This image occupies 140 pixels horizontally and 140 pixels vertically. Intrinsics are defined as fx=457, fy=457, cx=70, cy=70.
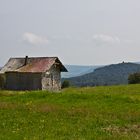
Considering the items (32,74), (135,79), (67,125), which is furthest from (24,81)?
(67,125)

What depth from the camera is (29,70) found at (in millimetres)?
71562

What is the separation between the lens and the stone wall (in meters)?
71.2

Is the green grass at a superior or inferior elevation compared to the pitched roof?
inferior

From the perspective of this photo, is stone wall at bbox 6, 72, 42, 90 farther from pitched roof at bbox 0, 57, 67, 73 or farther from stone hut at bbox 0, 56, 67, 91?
pitched roof at bbox 0, 57, 67, 73

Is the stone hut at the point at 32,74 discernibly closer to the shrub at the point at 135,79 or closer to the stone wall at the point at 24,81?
the stone wall at the point at 24,81

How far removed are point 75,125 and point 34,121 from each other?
2.58 m

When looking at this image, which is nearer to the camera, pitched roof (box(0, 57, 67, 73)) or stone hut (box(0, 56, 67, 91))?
stone hut (box(0, 56, 67, 91))

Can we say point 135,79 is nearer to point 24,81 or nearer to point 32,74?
point 32,74

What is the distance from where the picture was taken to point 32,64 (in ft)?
242

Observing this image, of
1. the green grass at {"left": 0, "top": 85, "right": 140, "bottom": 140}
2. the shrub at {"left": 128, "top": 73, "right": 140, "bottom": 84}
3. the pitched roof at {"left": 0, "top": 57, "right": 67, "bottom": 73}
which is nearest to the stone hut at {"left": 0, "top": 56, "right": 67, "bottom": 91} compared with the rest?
the pitched roof at {"left": 0, "top": 57, "right": 67, "bottom": 73}

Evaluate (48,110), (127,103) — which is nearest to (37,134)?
(48,110)

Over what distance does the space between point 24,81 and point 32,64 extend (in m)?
3.53

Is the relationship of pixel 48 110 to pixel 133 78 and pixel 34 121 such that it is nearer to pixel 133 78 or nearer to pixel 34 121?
pixel 34 121

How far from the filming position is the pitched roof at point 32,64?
7162 centimetres
